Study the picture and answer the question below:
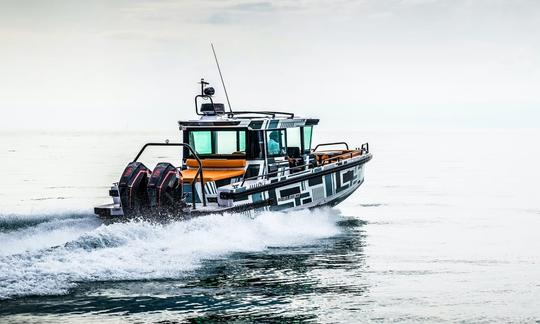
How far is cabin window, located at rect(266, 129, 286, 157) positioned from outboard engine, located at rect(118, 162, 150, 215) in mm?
4270

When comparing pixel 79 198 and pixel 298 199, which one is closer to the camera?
pixel 298 199

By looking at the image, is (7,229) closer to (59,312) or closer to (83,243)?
(83,243)

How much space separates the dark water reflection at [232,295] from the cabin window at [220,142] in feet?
12.7

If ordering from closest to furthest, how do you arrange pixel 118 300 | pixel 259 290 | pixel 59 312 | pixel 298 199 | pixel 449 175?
pixel 59 312 < pixel 118 300 < pixel 259 290 < pixel 298 199 < pixel 449 175

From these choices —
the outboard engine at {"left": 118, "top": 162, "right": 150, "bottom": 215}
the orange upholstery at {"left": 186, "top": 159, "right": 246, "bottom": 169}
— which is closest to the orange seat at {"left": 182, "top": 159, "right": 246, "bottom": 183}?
the orange upholstery at {"left": 186, "top": 159, "right": 246, "bottom": 169}

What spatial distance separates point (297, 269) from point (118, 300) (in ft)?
12.7

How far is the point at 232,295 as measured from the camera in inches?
478

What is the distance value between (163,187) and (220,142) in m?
3.82

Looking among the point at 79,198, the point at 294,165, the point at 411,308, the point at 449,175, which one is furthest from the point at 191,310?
the point at 449,175

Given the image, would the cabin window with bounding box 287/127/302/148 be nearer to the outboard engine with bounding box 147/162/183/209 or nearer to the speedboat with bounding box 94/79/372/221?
the speedboat with bounding box 94/79/372/221

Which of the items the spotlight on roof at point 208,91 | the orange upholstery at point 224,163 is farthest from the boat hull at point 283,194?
the spotlight on roof at point 208,91

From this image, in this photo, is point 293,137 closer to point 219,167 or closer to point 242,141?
point 242,141

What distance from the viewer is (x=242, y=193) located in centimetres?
1669

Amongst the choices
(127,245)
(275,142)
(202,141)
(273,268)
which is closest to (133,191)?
(127,245)
